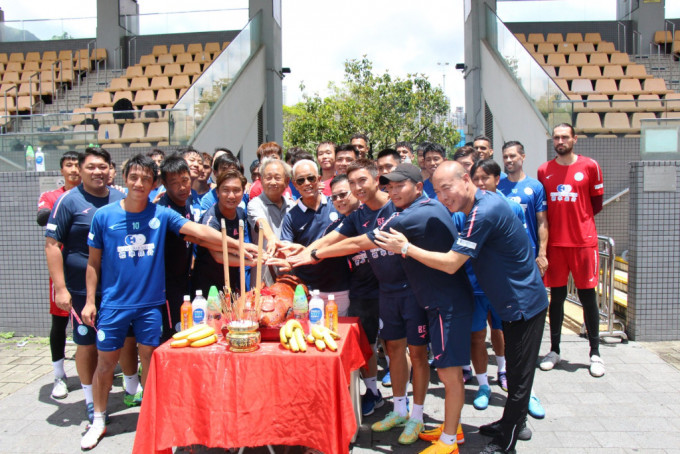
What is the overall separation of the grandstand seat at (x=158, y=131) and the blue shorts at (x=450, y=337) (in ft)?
22.9

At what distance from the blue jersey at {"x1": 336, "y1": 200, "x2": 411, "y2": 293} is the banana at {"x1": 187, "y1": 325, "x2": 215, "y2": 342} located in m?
1.22

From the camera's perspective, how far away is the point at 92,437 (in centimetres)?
393

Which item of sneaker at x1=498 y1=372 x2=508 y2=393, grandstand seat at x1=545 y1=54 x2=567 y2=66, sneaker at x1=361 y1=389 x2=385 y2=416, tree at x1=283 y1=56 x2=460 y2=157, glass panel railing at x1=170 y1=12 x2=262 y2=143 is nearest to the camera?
sneaker at x1=361 y1=389 x2=385 y2=416

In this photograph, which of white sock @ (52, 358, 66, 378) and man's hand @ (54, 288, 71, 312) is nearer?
man's hand @ (54, 288, 71, 312)

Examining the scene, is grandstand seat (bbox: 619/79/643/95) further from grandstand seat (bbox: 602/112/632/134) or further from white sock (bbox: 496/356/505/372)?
white sock (bbox: 496/356/505/372)

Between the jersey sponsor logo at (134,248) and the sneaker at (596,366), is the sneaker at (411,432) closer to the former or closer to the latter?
the sneaker at (596,366)

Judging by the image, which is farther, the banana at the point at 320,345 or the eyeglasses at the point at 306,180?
the eyeglasses at the point at 306,180

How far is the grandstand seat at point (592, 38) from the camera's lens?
605 inches

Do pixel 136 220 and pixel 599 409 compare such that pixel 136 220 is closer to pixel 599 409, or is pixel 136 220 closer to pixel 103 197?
pixel 103 197

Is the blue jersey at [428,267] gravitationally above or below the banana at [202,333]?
above

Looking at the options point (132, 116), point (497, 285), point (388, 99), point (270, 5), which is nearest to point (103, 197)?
point (497, 285)

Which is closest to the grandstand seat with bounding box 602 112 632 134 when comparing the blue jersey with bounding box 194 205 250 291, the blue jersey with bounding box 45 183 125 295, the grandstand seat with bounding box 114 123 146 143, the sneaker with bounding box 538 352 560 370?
the sneaker with bounding box 538 352 560 370

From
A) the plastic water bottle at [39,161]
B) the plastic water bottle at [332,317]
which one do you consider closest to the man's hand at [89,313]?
the plastic water bottle at [332,317]

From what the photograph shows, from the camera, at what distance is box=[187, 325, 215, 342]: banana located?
341 centimetres
